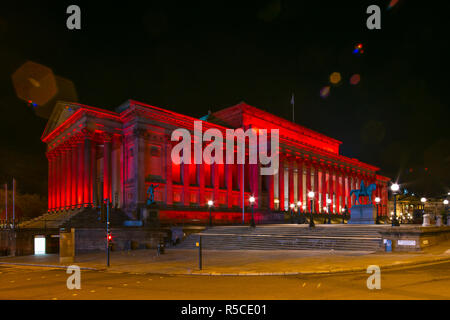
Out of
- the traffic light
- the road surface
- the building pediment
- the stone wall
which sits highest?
the building pediment

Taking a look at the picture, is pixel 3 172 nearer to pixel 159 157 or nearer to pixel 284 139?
pixel 159 157

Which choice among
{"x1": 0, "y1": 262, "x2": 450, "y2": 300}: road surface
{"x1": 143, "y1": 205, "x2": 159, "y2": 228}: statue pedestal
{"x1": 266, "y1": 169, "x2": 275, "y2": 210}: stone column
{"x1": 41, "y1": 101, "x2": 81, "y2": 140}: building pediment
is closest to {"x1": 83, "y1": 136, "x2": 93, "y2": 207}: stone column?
{"x1": 41, "y1": 101, "x2": 81, "y2": 140}: building pediment

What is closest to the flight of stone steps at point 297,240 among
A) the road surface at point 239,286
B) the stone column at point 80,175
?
the road surface at point 239,286

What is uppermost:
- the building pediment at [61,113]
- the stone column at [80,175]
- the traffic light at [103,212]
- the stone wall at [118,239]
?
the building pediment at [61,113]

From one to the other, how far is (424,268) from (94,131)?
4389 centimetres

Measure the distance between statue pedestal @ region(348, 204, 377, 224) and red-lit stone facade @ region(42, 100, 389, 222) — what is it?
1705 cm

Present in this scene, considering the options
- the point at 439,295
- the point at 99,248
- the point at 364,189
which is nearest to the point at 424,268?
the point at 439,295

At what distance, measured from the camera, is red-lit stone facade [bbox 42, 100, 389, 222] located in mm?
51125

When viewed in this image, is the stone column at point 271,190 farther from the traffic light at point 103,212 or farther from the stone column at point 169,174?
the traffic light at point 103,212

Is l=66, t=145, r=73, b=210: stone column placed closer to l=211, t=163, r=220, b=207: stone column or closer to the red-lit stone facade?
the red-lit stone facade

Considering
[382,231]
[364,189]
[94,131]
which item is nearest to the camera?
[382,231]

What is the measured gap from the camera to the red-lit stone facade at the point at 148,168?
51125 millimetres

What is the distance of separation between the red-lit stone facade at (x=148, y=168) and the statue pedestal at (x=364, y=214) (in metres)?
17.0
